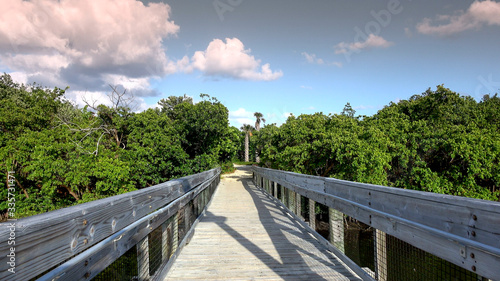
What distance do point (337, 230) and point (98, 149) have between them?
49.1 feet

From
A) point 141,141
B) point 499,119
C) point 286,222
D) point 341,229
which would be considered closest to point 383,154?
point 286,222

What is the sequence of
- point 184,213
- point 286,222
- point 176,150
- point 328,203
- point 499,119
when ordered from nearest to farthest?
point 328,203 < point 184,213 < point 286,222 < point 176,150 < point 499,119

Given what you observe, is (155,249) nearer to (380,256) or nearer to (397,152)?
(380,256)

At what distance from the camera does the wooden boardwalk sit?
10.4ft

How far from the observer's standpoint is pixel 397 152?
14.9 metres

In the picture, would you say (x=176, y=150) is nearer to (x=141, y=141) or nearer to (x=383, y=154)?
(x=141, y=141)

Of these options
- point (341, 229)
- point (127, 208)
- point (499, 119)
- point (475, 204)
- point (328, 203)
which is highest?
point (499, 119)

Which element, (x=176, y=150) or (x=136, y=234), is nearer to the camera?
(x=136, y=234)

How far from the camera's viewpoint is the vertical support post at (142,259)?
237cm

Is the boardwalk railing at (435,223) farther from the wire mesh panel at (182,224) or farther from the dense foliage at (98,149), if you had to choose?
the dense foliage at (98,149)

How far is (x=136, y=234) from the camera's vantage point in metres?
2.11

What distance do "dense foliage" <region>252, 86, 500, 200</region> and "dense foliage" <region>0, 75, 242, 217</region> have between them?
5.21 metres

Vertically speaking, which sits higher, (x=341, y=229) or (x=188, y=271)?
(x=341, y=229)

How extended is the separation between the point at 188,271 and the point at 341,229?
212 centimetres
